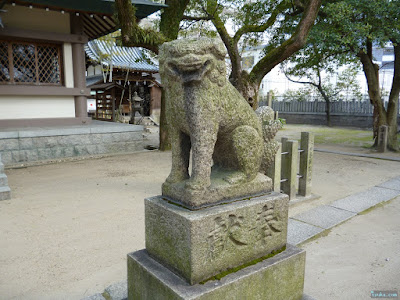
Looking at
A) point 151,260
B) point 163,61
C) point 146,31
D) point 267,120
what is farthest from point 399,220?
point 146,31

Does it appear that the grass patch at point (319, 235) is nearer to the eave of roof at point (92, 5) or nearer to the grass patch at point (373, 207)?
the grass patch at point (373, 207)

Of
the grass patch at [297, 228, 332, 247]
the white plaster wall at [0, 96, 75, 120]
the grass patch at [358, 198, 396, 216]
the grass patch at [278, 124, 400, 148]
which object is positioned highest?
the white plaster wall at [0, 96, 75, 120]

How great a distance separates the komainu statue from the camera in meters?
1.78

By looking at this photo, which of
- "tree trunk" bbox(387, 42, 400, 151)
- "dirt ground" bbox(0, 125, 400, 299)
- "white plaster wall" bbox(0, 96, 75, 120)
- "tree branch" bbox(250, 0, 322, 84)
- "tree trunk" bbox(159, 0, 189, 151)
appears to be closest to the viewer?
"dirt ground" bbox(0, 125, 400, 299)

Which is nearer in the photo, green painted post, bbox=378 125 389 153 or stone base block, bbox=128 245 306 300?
stone base block, bbox=128 245 306 300

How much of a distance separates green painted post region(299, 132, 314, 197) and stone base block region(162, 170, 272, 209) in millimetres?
2994

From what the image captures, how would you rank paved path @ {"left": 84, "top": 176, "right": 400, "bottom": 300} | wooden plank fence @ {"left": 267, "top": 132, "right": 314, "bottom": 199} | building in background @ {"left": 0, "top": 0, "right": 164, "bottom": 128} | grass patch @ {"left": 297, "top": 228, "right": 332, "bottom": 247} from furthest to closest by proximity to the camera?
building in background @ {"left": 0, "top": 0, "right": 164, "bottom": 128}
wooden plank fence @ {"left": 267, "top": 132, "right": 314, "bottom": 199}
grass patch @ {"left": 297, "top": 228, "right": 332, "bottom": 247}
paved path @ {"left": 84, "top": 176, "right": 400, "bottom": 300}

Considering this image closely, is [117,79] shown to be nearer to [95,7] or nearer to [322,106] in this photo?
[95,7]

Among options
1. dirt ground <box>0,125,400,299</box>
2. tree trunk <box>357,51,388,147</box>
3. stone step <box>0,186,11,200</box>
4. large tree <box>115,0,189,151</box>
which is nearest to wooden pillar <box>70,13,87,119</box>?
large tree <box>115,0,189,151</box>

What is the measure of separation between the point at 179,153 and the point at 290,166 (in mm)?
3155

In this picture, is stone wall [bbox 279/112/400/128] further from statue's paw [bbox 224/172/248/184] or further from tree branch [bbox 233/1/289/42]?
statue's paw [bbox 224/172/248/184]

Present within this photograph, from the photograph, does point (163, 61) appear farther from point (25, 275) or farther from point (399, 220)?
point (399, 220)

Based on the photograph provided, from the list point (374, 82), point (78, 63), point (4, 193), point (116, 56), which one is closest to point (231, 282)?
point (4, 193)

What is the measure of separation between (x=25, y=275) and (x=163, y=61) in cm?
233
